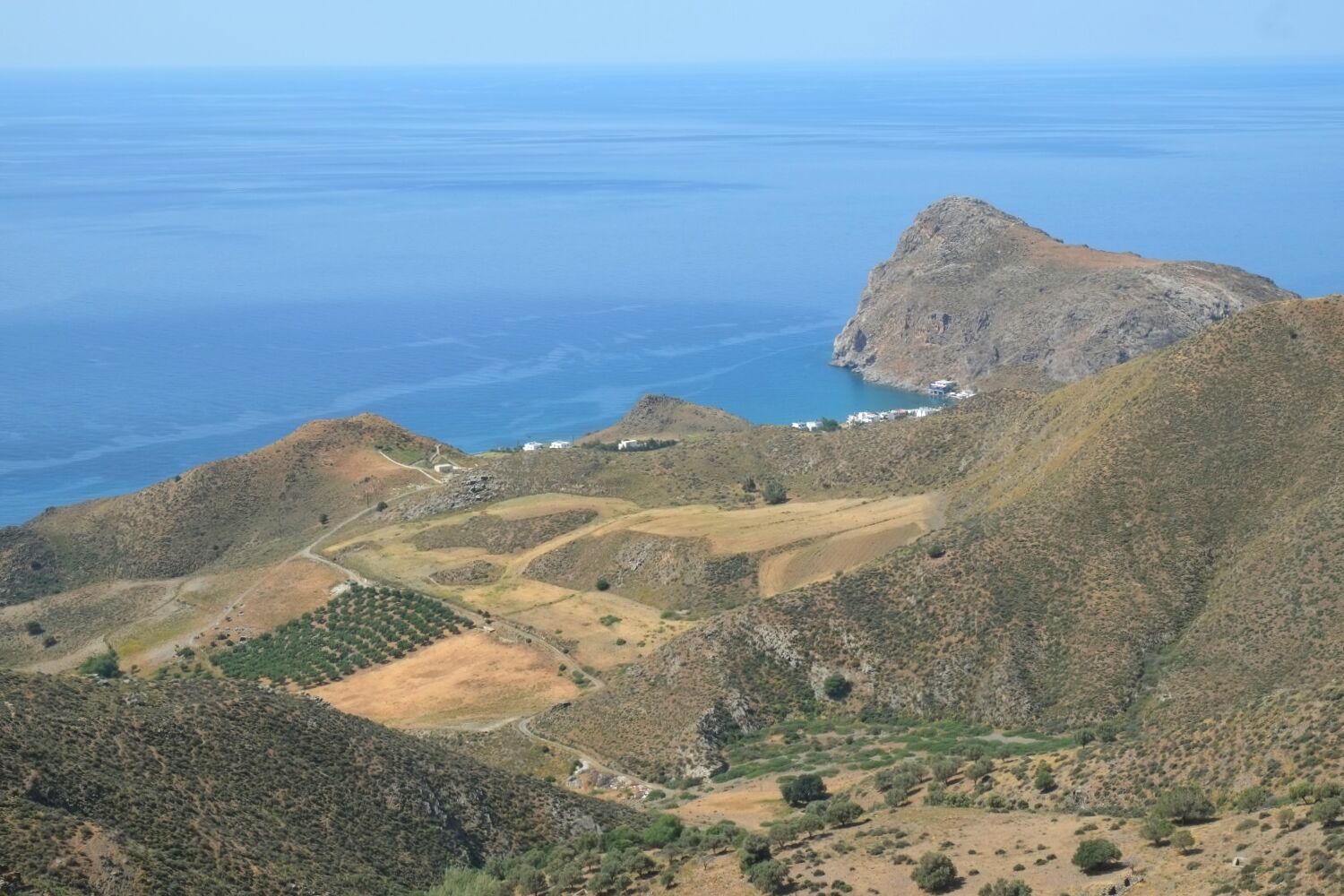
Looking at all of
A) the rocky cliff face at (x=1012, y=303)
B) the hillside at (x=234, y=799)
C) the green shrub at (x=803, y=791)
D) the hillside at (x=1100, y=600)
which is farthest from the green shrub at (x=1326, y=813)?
the rocky cliff face at (x=1012, y=303)

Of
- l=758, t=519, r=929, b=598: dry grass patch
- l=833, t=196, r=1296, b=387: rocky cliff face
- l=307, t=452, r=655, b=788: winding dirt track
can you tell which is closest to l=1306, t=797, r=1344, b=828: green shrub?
l=307, t=452, r=655, b=788: winding dirt track

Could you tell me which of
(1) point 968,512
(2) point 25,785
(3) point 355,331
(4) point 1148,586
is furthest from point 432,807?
(3) point 355,331

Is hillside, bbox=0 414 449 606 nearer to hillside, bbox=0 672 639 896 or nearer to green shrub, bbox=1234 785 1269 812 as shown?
hillside, bbox=0 672 639 896

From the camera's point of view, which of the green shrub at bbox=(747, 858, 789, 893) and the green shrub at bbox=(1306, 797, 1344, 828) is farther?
the green shrub at bbox=(747, 858, 789, 893)

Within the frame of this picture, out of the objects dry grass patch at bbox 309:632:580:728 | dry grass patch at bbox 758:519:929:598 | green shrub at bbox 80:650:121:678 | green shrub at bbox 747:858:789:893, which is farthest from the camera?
green shrub at bbox 80:650:121:678

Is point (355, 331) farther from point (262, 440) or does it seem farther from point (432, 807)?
point (432, 807)
